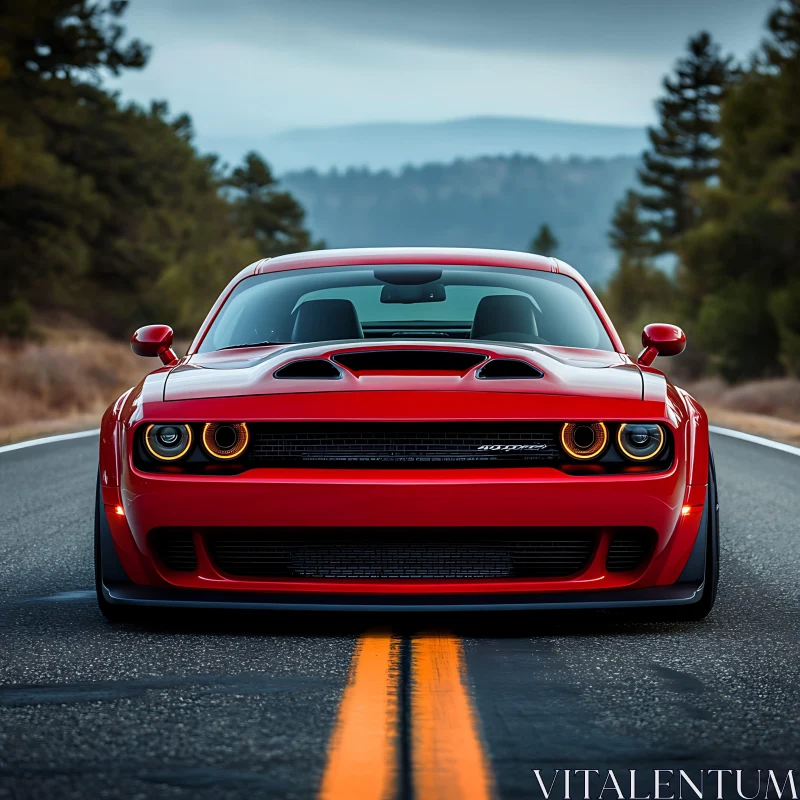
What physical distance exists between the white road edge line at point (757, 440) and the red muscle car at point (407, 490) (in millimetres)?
8086

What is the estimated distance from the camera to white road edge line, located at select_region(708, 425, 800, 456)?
13022 millimetres

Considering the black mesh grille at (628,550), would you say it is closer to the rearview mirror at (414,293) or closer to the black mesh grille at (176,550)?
the black mesh grille at (176,550)

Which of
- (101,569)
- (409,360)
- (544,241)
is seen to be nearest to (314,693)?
(101,569)

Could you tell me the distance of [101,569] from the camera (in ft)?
16.4

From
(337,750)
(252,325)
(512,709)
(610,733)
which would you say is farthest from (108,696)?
(252,325)

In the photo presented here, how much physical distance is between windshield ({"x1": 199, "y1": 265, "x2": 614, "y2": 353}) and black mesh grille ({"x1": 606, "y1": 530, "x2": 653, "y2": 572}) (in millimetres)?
1389

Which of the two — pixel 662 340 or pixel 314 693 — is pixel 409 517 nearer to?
pixel 314 693

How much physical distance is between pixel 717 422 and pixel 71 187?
77.9ft

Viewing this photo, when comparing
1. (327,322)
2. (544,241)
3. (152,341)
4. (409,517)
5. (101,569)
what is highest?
(327,322)

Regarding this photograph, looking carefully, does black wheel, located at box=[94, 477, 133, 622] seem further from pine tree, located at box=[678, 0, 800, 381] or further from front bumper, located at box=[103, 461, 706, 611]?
pine tree, located at box=[678, 0, 800, 381]

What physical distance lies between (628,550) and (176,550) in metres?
1.53

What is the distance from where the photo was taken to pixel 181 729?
3.63m

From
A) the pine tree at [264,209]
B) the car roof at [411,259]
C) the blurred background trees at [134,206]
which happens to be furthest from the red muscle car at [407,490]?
the pine tree at [264,209]

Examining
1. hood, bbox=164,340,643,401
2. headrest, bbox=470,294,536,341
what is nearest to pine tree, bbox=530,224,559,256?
headrest, bbox=470,294,536,341
